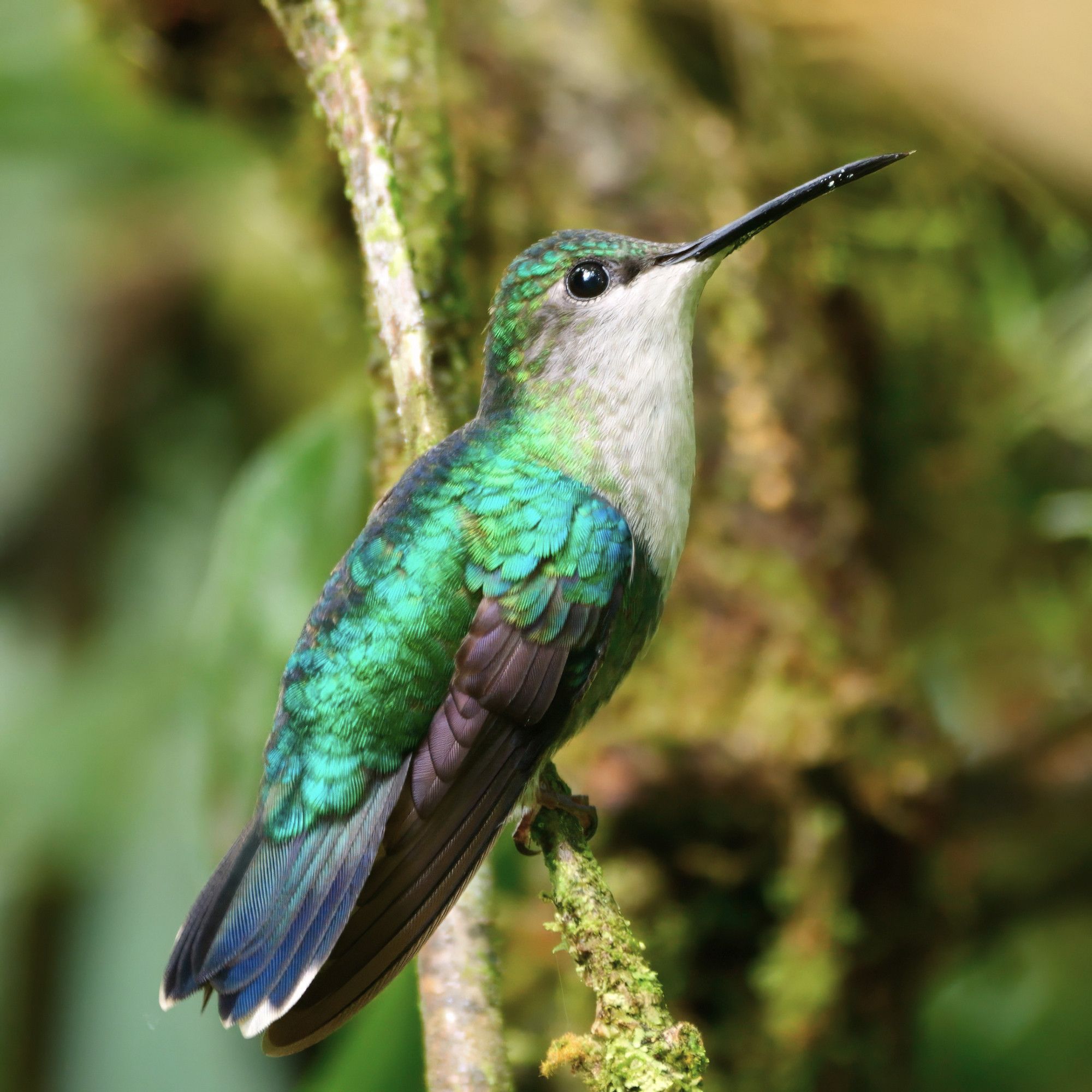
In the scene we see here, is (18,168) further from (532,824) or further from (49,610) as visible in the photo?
(532,824)

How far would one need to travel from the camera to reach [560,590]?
152cm

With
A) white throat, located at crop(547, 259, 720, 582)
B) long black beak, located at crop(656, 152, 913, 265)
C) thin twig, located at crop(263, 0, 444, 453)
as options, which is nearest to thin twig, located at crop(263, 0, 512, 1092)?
thin twig, located at crop(263, 0, 444, 453)

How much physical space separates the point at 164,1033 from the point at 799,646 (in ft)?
5.16

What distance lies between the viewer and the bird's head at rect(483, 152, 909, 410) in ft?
5.59

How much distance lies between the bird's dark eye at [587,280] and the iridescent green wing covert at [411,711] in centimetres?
35

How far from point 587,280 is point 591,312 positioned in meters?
0.05

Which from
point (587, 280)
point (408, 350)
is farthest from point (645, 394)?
point (408, 350)

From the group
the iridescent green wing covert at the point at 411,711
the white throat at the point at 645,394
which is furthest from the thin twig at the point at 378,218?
the white throat at the point at 645,394

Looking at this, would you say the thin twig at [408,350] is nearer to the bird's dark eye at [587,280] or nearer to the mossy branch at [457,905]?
the mossy branch at [457,905]

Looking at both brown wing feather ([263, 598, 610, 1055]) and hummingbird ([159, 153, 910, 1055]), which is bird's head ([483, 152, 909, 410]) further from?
brown wing feather ([263, 598, 610, 1055])

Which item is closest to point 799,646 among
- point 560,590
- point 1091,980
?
point 1091,980

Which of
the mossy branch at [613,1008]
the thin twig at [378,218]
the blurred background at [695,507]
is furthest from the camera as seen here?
the blurred background at [695,507]

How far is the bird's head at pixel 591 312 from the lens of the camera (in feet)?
5.59

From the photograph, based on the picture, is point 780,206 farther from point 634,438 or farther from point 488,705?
point 488,705
